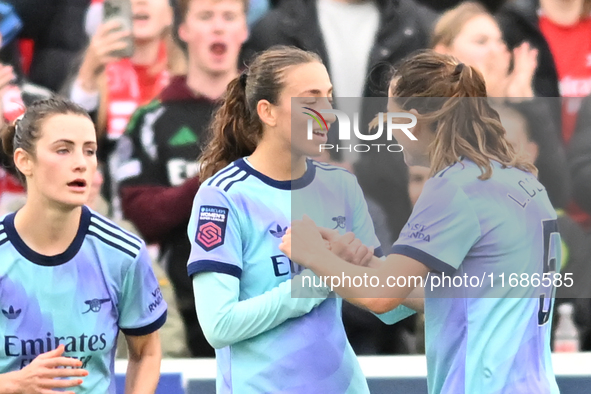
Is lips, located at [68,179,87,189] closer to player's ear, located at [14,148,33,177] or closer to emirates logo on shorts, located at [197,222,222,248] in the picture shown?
player's ear, located at [14,148,33,177]

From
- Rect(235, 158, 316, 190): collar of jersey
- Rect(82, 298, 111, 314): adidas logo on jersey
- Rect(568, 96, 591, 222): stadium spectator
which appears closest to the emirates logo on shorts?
Rect(235, 158, 316, 190): collar of jersey

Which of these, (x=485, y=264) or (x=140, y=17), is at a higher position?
(x=140, y=17)

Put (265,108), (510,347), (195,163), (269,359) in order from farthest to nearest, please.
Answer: (195,163) → (265,108) → (269,359) → (510,347)

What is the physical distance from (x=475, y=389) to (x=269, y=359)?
579 millimetres

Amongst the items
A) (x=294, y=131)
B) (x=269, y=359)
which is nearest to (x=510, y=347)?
(x=269, y=359)

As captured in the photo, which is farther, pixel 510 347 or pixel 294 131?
pixel 294 131

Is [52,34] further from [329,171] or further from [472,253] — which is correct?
[472,253]

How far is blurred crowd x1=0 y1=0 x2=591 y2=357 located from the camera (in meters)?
4.07

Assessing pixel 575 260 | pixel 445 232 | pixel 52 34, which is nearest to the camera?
pixel 445 232

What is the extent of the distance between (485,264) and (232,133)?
956 millimetres

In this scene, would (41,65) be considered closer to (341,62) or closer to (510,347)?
(341,62)

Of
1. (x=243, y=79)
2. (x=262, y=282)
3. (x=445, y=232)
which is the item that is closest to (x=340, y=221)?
(x=262, y=282)

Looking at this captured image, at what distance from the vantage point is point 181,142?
414cm

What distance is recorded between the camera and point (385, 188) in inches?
133
